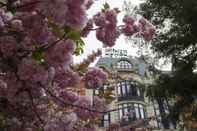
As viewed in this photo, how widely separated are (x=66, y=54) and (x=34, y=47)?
306 mm

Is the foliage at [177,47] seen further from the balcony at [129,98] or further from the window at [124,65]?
the window at [124,65]

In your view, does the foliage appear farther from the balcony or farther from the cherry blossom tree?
the balcony

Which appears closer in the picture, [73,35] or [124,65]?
[73,35]

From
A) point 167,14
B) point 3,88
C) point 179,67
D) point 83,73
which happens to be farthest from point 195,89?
point 3,88

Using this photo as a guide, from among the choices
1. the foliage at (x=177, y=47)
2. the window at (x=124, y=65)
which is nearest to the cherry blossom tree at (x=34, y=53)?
the foliage at (x=177, y=47)

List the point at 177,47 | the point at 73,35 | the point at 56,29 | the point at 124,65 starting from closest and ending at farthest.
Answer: the point at 73,35
the point at 56,29
the point at 177,47
the point at 124,65

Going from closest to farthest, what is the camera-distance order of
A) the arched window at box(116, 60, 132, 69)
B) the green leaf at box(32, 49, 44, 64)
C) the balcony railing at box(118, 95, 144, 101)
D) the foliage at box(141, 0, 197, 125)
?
the green leaf at box(32, 49, 44, 64), the foliage at box(141, 0, 197, 125), the balcony railing at box(118, 95, 144, 101), the arched window at box(116, 60, 132, 69)

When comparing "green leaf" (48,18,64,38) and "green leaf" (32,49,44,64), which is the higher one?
"green leaf" (48,18,64,38)

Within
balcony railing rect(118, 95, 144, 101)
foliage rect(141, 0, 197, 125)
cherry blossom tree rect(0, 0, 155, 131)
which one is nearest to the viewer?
cherry blossom tree rect(0, 0, 155, 131)

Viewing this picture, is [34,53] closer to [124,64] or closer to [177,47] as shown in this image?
[177,47]

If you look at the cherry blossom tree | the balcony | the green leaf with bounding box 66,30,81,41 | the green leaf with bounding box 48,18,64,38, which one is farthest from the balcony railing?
the green leaf with bounding box 66,30,81,41

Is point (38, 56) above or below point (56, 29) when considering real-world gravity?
below

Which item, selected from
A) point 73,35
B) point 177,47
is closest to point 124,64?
point 177,47

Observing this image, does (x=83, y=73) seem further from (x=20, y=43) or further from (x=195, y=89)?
(x=195, y=89)
